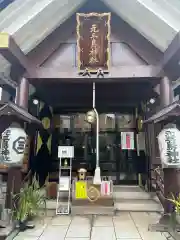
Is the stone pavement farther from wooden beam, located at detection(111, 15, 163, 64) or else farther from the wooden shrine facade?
wooden beam, located at detection(111, 15, 163, 64)

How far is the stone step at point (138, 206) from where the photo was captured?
19.9ft

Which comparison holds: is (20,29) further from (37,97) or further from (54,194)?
(54,194)

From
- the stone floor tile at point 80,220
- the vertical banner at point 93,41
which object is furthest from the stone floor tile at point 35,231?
the vertical banner at point 93,41

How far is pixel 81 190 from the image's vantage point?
607 centimetres

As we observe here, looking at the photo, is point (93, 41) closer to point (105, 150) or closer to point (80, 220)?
point (80, 220)

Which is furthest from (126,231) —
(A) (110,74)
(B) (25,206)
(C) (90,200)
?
(A) (110,74)

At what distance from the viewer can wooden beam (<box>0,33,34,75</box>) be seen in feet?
15.8

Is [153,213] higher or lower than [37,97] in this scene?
lower

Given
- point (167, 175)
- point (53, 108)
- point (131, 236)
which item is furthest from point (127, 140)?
point (131, 236)

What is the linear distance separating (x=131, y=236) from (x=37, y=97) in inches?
208

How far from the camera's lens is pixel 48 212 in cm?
592

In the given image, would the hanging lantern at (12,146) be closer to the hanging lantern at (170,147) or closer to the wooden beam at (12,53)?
the wooden beam at (12,53)

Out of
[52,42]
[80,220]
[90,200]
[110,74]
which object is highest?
[52,42]

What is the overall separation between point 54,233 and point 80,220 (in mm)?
1023
